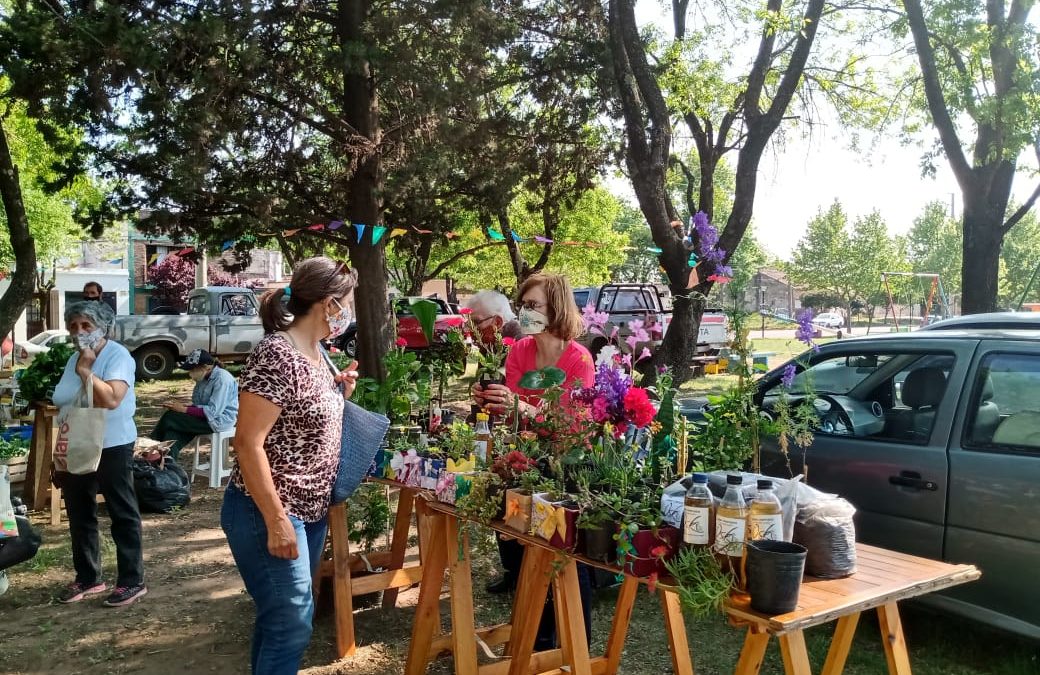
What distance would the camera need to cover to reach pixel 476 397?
3.34 metres

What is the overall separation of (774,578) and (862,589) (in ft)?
1.24

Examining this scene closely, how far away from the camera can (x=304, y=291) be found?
103 inches

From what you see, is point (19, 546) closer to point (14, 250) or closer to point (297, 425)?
point (297, 425)

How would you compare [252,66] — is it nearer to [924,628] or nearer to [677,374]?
[677,374]

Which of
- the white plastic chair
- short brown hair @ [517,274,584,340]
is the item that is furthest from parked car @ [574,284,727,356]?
short brown hair @ [517,274,584,340]

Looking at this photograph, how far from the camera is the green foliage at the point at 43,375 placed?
6574mm

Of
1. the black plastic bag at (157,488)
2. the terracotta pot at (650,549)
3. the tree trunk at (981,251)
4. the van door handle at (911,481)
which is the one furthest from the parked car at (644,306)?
the terracotta pot at (650,549)

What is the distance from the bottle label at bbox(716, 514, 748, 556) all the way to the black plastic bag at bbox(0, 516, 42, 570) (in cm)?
303

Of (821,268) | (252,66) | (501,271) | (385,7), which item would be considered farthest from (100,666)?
(821,268)

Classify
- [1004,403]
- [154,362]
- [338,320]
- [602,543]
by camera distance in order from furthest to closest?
1. [154,362]
2. [1004,403]
3. [338,320]
4. [602,543]

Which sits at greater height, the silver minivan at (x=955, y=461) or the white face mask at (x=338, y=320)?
the white face mask at (x=338, y=320)

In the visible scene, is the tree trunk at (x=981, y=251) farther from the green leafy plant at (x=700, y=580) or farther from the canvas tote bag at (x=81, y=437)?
the canvas tote bag at (x=81, y=437)

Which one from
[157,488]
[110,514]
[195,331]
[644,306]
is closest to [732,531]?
[110,514]

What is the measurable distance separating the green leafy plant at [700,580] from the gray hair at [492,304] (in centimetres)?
201
